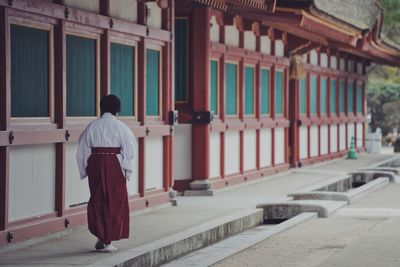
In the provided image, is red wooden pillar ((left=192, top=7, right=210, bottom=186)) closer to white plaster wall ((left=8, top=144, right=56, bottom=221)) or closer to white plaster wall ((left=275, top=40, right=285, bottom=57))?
white plaster wall ((left=275, top=40, right=285, bottom=57))

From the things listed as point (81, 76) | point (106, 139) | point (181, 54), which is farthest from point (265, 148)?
point (106, 139)

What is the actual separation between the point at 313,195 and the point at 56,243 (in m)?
7.95

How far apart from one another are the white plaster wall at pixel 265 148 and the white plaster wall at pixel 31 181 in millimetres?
12557

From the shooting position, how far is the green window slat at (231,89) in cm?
2281

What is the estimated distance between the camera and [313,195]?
20.0m

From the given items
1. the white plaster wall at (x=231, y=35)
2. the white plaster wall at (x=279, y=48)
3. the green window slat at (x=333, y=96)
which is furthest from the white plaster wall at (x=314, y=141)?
the white plaster wall at (x=231, y=35)

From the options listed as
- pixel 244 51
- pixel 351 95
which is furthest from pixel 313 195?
pixel 351 95

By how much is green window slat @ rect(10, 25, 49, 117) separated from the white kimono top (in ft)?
2.79

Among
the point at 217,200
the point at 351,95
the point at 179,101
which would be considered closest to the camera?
the point at 217,200

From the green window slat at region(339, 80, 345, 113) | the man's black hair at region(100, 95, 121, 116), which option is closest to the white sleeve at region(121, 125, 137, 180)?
the man's black hair at region(100, 95, 121, 116)

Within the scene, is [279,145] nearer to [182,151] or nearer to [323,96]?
[323,96]

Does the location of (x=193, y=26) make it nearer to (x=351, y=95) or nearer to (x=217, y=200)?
(x=217, y=200)

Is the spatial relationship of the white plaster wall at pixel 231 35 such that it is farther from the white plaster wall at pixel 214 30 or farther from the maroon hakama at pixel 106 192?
the maroon hakama at pixel 106 192

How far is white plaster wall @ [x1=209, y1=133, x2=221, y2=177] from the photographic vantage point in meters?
21.7
